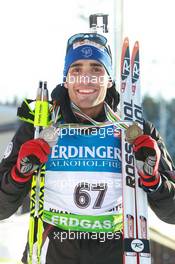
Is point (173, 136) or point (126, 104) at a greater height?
point (173, 136)

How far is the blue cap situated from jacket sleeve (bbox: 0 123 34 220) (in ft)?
1.23

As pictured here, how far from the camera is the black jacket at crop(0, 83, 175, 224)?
8.75ft

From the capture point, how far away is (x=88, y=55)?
2.90 metres

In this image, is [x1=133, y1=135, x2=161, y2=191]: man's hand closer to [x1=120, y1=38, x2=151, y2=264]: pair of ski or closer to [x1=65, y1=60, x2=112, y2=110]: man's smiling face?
[x1=120, y1=38, x2=151, y2=264]: pair of ski

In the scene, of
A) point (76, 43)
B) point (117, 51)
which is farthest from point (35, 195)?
point (117, 51)

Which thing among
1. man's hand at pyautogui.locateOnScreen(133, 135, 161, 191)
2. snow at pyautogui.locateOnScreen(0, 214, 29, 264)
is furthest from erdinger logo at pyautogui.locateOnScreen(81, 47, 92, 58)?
snow at pyautogui.locateOnScreen(0, 214, 29, 264)

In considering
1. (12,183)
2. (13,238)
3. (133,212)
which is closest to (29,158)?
(12,183)

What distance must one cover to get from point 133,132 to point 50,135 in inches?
15.2

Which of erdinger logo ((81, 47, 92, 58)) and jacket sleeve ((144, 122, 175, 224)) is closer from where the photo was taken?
jacket sleeve ((144, 122, 175, 224))

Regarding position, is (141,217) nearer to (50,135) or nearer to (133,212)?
(133,212)

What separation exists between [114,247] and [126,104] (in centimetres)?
81

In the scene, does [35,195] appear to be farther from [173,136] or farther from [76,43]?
[173,136]

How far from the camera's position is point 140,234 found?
112 inches

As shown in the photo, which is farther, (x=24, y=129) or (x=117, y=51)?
(x=117, y=51)
